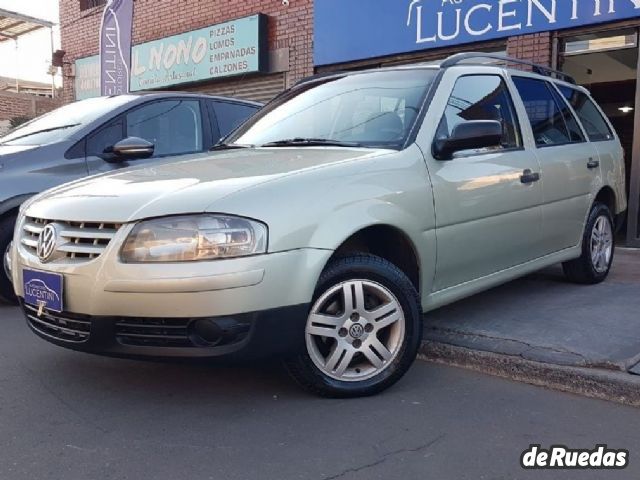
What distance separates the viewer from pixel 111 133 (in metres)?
5.49

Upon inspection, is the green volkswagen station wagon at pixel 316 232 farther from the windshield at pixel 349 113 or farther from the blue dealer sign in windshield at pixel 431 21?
the blue dealer sign in windshield at pixel 431 21

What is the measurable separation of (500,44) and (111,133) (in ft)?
16.8

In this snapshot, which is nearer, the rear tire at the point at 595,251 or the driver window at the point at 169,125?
the rear tire at the point at 595,251

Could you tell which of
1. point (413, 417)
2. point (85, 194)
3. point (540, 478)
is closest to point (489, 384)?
point (413, 417)

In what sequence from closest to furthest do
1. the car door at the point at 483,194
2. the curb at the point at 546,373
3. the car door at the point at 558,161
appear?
the curb at the point at 546,373 < the car door at the point at 483,194 < the car door at the point at 558,161

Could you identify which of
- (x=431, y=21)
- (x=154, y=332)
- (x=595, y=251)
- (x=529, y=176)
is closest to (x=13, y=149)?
(x=154, y=332)

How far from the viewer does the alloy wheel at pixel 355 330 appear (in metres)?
3.07

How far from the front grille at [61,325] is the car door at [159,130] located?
2243mm

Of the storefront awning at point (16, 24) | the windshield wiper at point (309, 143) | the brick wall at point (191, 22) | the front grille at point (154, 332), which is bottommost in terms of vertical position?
the front grille at point (154, 332)

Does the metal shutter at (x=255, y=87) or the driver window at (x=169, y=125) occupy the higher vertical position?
the metal shutter at (x=255, y=87)

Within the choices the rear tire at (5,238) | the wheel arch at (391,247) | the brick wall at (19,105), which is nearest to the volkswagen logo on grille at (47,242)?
the wheel arch at (391,247)

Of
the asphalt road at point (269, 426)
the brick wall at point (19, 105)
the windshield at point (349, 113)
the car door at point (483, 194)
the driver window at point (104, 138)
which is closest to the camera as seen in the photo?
the asphalt road at point (269, 426)

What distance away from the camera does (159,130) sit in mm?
5863

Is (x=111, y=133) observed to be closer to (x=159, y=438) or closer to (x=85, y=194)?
(x=85, y=194)
